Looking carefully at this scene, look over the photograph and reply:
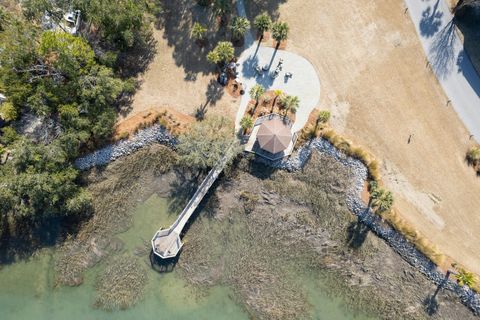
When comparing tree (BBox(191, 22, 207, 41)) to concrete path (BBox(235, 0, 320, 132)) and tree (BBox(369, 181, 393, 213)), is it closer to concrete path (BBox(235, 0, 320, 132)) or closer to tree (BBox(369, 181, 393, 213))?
concrete path (BBox(235, 0, 320, 132))

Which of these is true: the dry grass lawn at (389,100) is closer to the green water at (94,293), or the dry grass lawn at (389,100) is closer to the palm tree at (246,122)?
the palm tree at (246,122)

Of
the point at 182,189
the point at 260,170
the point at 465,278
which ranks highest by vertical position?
the point at 260,170

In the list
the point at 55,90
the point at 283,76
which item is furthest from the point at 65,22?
the point at 283,76

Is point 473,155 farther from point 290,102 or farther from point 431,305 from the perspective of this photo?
point 290,102

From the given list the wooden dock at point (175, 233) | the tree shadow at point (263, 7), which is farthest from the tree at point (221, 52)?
the wooden dock at point (175, 233)

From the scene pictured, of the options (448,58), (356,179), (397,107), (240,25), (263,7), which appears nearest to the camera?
(240,25)

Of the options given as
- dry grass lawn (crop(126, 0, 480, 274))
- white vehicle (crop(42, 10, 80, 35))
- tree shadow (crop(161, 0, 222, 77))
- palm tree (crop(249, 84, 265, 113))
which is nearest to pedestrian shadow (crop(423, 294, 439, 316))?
dry grass lawn (crop(126, 0, 480, 274))

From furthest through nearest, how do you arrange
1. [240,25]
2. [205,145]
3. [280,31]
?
[205,145]
[240,25]
[280,31]
